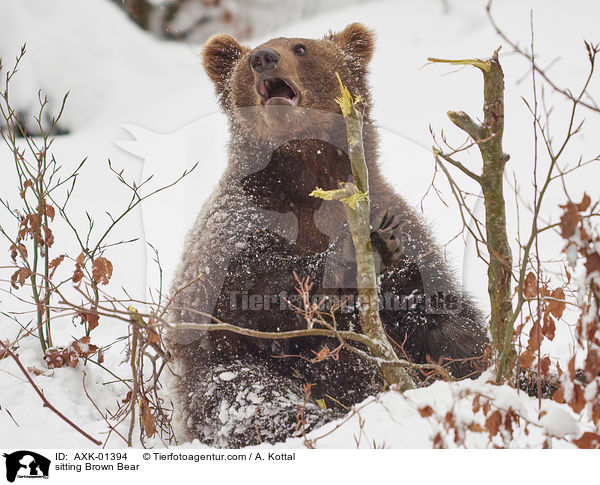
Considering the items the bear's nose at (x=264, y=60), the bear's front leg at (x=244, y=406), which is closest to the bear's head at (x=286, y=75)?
the bear's nose at (x=264, y=60)

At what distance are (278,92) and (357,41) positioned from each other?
21.0 inches

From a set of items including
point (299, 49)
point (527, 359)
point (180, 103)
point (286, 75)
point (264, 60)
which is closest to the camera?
point (527, 359)

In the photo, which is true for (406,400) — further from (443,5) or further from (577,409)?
(443,5)

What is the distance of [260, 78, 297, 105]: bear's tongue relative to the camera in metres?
2.45

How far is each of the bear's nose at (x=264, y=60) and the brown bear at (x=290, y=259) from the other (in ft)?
0.12

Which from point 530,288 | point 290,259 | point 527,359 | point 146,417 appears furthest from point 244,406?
point 530,288

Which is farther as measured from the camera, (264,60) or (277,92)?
(277,92)

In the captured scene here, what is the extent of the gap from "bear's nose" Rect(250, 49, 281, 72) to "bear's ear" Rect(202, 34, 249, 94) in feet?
1.26

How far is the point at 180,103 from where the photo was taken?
9.40 ft

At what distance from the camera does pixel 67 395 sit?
249 cm

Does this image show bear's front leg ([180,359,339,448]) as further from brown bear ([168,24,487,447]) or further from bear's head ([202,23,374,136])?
bear's head ([202,23,374,136])

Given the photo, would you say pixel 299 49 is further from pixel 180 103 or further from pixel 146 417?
pixel 146 417

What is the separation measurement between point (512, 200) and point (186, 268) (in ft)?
4.99

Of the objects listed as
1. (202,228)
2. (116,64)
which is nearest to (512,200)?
(202,228)
